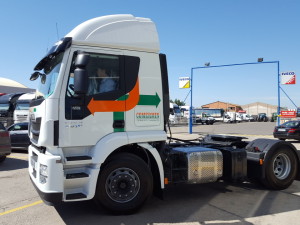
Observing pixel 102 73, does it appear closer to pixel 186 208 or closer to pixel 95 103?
pixel 95 103

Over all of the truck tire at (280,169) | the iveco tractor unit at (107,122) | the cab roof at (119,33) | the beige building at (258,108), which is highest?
the beige building at (258,108)

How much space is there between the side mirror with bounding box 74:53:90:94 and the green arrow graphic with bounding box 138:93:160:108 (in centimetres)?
105

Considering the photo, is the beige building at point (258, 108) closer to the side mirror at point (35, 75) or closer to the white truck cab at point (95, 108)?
the white truck cab at point (95, 108)

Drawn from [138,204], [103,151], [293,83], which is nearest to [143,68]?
[103,151]

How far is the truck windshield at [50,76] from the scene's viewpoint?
446 centimetres

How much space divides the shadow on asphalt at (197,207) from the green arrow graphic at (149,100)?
1788mm

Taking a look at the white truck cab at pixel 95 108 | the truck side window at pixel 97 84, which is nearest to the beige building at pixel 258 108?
the white truck cab at pixel 95 108

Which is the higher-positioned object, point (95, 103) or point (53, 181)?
point (95, 103)

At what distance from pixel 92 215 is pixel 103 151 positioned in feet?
3.78

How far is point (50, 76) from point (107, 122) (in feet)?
3.83

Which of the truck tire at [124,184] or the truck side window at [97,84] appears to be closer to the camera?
the truck side window at [97,84]

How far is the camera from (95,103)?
4.50 m

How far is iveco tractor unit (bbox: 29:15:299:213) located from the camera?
4281 mm

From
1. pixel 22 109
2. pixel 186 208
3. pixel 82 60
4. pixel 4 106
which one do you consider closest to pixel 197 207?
pixel 186 208
